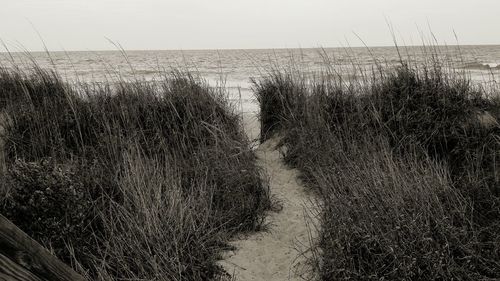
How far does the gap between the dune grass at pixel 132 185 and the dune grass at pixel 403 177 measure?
30.9 inches

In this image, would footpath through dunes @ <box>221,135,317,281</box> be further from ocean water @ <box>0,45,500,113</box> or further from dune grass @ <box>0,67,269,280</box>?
ocean water @ <box>0,45,500,113</box>

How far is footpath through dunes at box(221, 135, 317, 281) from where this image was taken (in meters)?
3.05

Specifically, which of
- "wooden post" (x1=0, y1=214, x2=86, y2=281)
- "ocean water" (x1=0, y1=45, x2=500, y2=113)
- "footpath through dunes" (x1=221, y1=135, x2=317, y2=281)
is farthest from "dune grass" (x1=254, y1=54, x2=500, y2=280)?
"wooden post" (x1=0, y1=214, x2=86, y2=281)

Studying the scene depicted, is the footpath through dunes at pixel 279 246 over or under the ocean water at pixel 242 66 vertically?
under

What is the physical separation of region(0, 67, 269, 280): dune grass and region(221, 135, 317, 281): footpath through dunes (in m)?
0.13

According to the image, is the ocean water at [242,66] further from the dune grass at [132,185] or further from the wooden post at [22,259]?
the wooden post at [22,259]

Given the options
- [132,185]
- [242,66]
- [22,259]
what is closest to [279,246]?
[132,185]

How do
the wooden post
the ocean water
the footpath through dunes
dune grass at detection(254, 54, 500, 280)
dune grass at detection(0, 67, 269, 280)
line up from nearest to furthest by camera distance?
the wooden post, dune grass at detection(254, 54, 500, 280), dune grass at detection(0, 67, 269, 280), the footpath through dunes, the ocean water

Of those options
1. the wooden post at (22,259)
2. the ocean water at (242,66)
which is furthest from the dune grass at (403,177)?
the wooden post at (22,259)

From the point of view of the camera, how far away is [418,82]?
16.2 feet

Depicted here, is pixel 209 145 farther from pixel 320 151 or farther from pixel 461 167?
pixel 461 167

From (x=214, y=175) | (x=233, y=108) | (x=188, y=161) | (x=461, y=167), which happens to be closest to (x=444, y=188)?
(x=461, y=167)

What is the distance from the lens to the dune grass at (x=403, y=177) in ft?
8.60

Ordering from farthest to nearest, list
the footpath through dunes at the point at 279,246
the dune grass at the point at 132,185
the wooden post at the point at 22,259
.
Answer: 1. the footpath through dunes at the point at 279,246
2. the dune grass at the point at 132,185
3. the wooden post at the point at 22,259
